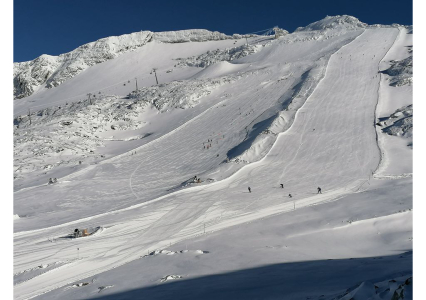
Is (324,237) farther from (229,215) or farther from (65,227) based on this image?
(65,227)

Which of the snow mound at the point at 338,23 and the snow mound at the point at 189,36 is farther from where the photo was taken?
the snow mound at the point at 189,36

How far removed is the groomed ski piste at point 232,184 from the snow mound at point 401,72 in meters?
0.53

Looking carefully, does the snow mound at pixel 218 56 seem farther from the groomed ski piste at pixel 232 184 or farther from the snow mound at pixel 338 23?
the snow mound at pixel 338 23

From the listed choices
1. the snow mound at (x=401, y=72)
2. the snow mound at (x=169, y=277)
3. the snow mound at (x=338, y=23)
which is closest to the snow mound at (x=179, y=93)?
the snow mound at (x=401, y=72)

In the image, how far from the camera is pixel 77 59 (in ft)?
274

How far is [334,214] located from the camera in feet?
59.6

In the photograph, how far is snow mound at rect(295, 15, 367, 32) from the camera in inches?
3030

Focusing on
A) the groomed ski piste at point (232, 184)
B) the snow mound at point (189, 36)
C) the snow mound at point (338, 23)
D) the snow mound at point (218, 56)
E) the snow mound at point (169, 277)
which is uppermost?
the snow mound at point (189, 36)

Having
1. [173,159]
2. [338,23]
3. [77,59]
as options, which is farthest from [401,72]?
[77,59]

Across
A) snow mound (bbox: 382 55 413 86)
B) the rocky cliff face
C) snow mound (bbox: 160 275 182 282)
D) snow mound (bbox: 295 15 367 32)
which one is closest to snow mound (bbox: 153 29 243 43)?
the rocky cliff face

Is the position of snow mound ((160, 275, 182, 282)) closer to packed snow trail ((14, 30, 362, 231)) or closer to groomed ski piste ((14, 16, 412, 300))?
groomed ski piste ((14, 16, 412, 300))

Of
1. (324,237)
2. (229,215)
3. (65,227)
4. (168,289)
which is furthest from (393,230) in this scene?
(65,227)

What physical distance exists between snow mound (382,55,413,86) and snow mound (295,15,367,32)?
103 feet

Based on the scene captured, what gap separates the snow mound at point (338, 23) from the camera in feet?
253
